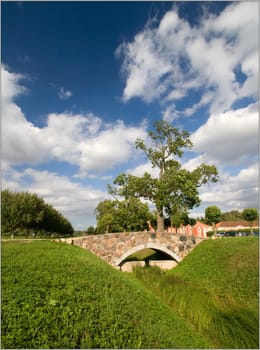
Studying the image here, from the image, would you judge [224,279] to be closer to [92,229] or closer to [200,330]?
[200,330]

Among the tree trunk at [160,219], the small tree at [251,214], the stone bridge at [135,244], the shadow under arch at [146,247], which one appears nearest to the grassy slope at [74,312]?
the stone bridge at [135,244]

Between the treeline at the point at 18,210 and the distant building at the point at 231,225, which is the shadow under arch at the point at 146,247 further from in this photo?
the distant building at the point at 231,225

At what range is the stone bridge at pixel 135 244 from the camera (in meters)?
16.1

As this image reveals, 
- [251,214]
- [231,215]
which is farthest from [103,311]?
[231,215]

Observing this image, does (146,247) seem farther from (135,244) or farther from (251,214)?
(251,214)

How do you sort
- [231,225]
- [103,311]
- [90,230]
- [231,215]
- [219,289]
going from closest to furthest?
[103,311] < [219,289] < [231,225] < [90,230] < [231,215]

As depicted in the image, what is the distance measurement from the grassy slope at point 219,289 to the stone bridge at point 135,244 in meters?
0.80

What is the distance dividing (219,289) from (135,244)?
678 cm

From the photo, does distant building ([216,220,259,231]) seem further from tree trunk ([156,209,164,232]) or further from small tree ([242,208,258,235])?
tree trunk ([156,209,164,232])

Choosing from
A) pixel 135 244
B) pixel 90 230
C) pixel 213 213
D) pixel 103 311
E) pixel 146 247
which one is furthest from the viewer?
pixel 90 230

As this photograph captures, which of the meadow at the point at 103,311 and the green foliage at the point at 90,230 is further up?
the meadow at the point at 103,311

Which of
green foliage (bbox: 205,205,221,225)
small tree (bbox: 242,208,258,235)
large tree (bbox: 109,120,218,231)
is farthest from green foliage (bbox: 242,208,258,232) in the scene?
large tree (bbox: 109,120,218,231)

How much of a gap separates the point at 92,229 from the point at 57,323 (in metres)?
82.0

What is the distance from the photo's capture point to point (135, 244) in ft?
54.5
